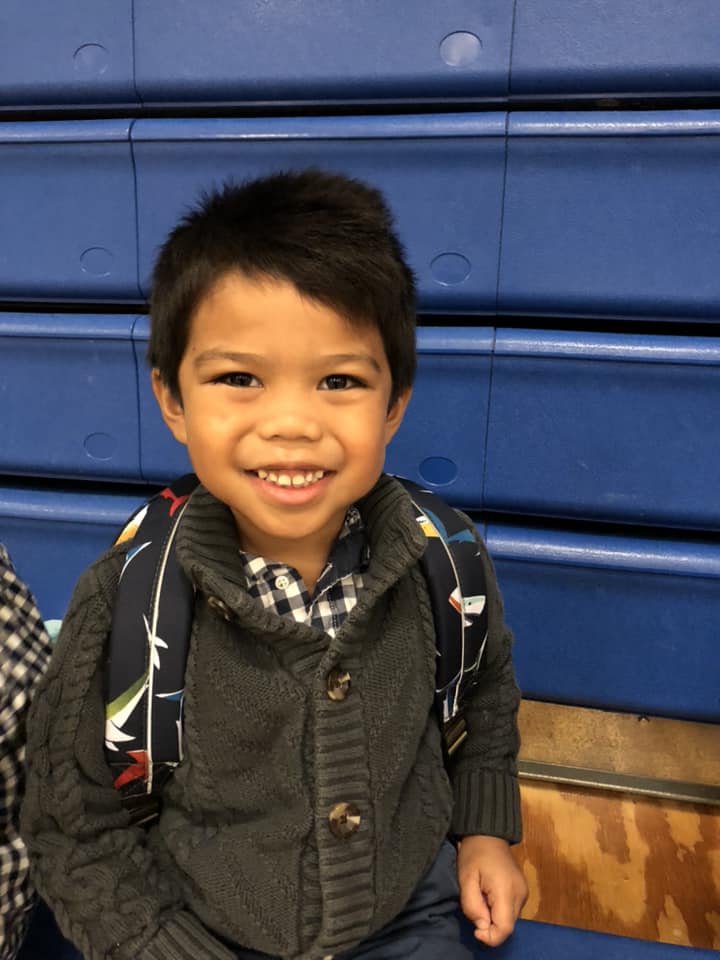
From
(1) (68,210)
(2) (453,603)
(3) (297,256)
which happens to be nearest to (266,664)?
(2) (453,603)

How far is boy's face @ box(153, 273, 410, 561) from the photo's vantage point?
1.71 feet

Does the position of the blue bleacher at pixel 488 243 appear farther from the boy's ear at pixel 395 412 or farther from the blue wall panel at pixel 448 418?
the boy's ear at pixel 395 412

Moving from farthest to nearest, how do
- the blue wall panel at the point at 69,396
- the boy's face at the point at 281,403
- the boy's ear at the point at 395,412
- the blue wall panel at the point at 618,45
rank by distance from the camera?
1. the blue wall panel at the point at 69,396
2. the blue wall panel at the point at 618,45
3. the boy's ear at the point at 395,412
4. the boy's face at the point at 281,403

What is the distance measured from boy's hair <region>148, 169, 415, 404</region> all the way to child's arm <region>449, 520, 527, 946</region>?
0.26 metres

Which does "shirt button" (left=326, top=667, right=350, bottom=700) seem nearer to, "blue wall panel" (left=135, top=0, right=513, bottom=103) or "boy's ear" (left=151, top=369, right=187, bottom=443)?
"boy's ear" (left=151, top=369, right=187, bottom=443)

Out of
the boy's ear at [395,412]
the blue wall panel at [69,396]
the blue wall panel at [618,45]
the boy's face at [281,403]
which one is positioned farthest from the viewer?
the blue wall panel at [69,396]

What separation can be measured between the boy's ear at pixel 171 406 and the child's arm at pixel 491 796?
0.29 meters

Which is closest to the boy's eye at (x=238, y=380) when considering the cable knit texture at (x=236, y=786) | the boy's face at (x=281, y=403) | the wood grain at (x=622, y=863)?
the boy's face at (x=281, y=403)

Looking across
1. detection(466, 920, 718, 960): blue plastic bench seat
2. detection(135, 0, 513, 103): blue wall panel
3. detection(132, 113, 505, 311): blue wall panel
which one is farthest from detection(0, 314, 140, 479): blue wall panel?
detection(466, 920, 718, 960): blue plastic bench seat

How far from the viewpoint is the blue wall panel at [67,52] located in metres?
0.94

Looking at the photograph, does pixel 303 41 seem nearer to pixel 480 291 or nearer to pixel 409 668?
pixel 480 291

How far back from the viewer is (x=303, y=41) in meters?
0.90

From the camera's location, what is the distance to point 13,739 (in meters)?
0.57

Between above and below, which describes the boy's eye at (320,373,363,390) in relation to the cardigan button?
above
